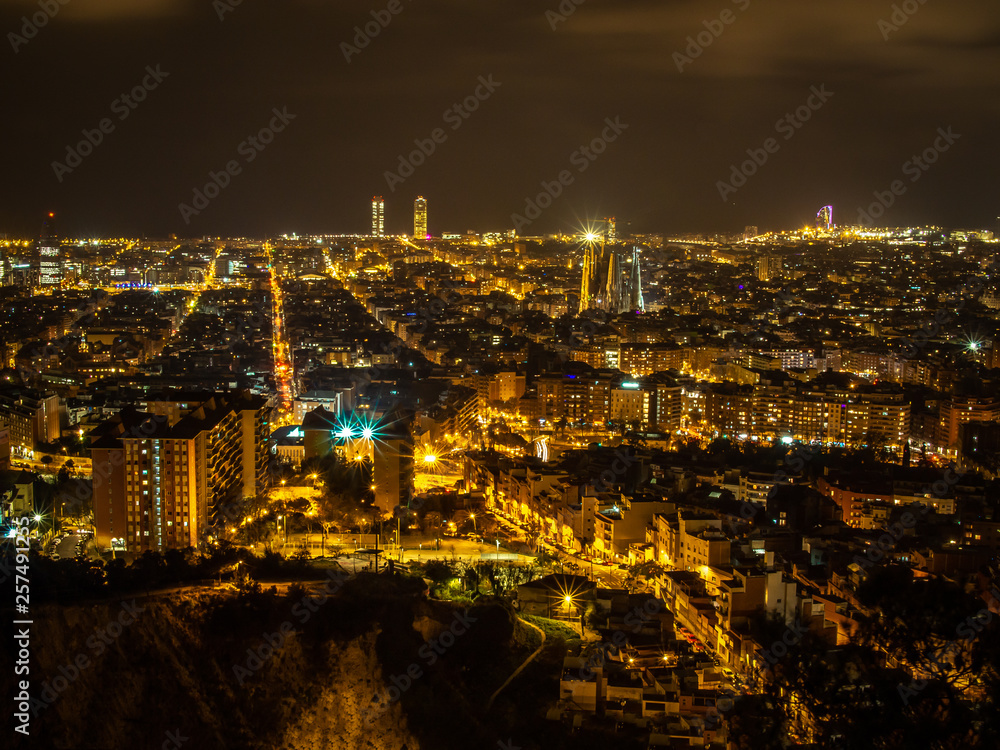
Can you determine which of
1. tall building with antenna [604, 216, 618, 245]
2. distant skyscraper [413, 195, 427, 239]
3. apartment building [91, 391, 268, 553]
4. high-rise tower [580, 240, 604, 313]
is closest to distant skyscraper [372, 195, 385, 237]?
distant skyscraper [413, 195, 427, 239]

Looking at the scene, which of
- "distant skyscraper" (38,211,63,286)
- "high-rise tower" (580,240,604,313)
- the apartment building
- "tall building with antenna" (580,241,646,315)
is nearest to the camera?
the apartment building

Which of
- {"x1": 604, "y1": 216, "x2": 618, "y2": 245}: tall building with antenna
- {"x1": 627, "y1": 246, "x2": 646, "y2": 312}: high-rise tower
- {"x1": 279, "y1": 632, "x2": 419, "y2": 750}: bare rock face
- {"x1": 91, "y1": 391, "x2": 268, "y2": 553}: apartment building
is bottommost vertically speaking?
{"x1": 279, "y1": 632, "x2": 419, "y2": 750}: bare rock face

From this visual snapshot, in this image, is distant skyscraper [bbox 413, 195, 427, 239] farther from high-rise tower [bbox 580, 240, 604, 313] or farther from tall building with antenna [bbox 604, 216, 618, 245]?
high-rise tower [bbox 580, 240, 604, 313]

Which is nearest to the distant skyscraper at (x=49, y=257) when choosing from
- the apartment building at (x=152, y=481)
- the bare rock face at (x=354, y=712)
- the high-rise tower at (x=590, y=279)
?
the high-rise tower at (x=590, y=279)

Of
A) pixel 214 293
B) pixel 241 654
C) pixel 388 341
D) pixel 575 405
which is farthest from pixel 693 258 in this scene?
pixel 241 654

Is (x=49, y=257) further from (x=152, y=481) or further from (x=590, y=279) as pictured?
(x=152, y=481)

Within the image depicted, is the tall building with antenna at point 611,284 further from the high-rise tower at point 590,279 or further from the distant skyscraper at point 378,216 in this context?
the distant skyscraper at point 378,216
